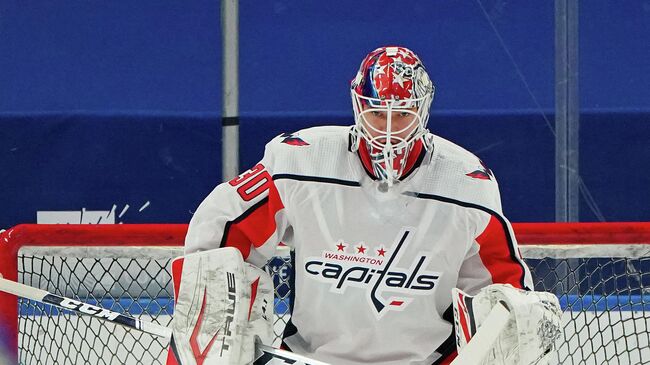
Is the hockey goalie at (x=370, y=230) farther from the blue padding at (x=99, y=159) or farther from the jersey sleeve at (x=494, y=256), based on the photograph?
the blue padding at (x=99, y=159)

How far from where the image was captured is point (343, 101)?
301 centimetres

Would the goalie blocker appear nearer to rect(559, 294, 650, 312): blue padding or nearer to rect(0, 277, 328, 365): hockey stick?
rect(0, 277, 328, 365): hockey stick

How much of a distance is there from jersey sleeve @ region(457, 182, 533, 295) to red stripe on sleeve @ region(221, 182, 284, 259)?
0.96 ft

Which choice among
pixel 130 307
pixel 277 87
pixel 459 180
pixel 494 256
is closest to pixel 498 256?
pixel 494 256

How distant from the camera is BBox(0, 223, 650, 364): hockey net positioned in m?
2.02

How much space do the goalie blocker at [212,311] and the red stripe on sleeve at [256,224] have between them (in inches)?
2.3

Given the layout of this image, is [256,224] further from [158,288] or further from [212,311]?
[158,288]

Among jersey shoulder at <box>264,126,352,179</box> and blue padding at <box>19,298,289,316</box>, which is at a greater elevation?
jersey shoulder at <box>264,126,352,179</box>

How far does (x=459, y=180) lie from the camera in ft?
5.48

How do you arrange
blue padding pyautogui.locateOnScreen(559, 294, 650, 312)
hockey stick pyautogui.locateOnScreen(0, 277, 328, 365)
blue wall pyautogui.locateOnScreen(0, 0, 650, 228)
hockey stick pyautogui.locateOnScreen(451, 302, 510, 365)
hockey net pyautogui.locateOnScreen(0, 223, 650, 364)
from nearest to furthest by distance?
hockey stick pyautogui.locateOnScreen(451, 302, 510, 365) → hockey stick pyautogui.locateOnScreen(0, 277, 328, 365) → hockey net pyautogui.locateOnScreen(0, 223, 650, 364) → blue padding pyautogui.locateOnScreen(559, 294, 650, 312) → blue wall pyautogui.locateOnScreen(0, 0, 650, 228)

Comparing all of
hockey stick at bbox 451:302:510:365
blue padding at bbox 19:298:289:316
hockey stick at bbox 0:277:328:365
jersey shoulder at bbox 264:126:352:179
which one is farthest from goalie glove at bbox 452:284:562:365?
blue padding at bbox 19:298:289:316

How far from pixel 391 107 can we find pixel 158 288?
1.04 m

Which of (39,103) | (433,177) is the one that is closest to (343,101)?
(39,103)

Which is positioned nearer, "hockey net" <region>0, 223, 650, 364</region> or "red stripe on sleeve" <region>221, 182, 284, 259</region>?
"red stripe on sleeve" <region>221, 182, 284, 259</region>
